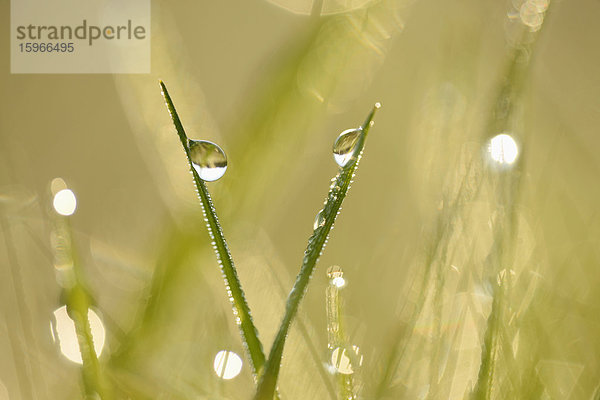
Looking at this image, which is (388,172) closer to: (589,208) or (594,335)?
(589,208)

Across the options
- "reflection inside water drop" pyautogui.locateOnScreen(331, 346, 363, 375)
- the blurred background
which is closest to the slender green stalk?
the blurred background

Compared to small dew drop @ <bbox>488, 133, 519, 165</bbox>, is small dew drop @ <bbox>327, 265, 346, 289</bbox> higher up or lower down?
lower down

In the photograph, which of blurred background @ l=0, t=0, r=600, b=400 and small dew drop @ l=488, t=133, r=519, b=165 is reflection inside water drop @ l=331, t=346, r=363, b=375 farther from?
small dew drop @ l=488, t=133, r=519, b=165

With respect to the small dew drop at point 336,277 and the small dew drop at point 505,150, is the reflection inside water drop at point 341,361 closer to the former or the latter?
the small dew drop at point 336,277

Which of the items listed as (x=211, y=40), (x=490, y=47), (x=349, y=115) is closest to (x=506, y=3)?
(x=490, y=47)

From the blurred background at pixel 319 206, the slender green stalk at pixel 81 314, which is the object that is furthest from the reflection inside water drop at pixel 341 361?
the slender green stalk at pixel 81 314

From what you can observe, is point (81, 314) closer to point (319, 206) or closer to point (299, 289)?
point (299, 289)

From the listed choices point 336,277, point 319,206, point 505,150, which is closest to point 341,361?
point 336,277
